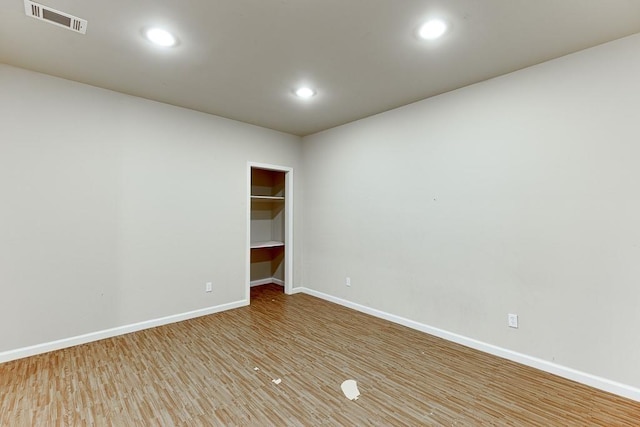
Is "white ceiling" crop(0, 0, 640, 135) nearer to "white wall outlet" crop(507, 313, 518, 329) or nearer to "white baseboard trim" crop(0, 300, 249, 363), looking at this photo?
"white wall outlet" crop(507, 313, 518, 329)

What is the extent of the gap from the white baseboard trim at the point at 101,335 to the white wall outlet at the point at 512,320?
3.40m

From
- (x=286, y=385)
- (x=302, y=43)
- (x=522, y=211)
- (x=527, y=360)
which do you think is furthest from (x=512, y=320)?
(x=302, y=43)

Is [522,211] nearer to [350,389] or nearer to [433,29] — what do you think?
[433,29]

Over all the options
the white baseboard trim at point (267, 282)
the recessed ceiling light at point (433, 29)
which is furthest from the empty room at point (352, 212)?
the white baseboard trim at point (267, 282)

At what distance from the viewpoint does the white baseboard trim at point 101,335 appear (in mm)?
2727

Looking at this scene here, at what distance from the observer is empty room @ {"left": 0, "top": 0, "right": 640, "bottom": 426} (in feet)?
6.83

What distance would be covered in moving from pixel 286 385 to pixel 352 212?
252 centimetres

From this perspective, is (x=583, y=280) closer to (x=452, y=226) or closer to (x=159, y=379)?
(x=452, y=226)

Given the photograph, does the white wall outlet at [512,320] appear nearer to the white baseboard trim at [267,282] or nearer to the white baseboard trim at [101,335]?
the white baseboard trim at [101,335]

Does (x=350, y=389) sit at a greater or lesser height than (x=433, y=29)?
lesser

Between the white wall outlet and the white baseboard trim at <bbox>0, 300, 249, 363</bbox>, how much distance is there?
3402 millimetres

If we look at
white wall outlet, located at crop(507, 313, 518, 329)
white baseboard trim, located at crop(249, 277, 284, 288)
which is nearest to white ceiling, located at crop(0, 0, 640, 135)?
white wall outlet, located at crop(507, 313, 518, 329)

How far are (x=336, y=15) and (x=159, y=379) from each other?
10.2 feet

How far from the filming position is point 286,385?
2.36m
